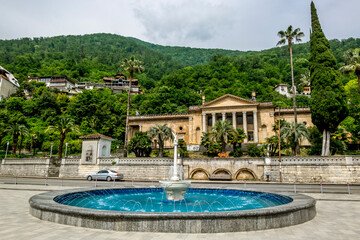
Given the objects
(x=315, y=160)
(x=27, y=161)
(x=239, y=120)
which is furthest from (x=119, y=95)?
(x=315, y=160)

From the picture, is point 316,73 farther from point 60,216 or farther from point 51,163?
point 51,163

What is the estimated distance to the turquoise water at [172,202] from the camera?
32.9ft

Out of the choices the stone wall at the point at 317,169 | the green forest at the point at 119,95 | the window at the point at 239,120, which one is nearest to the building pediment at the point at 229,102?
the window at the point at 239,120

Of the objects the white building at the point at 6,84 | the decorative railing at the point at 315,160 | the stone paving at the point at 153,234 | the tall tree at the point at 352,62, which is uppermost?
the white building at the point at 6,84

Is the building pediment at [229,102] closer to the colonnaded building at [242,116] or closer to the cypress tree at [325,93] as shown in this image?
the colonnaded building at [242,116]

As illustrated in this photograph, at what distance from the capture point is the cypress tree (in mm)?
27531

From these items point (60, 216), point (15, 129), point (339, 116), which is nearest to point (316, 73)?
point (339, 116)

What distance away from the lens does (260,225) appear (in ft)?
22.3

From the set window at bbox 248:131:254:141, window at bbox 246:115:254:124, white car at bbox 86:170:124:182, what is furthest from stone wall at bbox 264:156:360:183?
window at bbox 246:115:254:124

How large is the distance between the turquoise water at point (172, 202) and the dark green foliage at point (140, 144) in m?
22.2

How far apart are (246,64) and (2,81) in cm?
9603

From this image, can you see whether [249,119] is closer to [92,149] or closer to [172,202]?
[92,149]

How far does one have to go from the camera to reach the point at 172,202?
11.2 meters

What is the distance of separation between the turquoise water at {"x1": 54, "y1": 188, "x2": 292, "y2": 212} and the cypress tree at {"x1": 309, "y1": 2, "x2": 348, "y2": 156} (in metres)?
20.4
